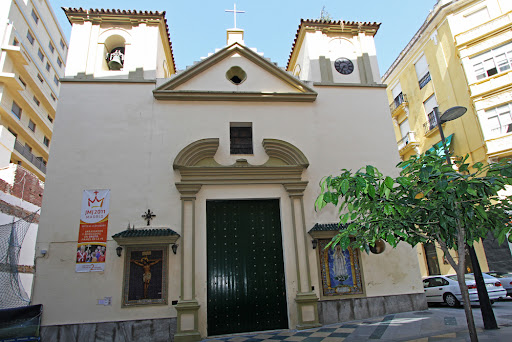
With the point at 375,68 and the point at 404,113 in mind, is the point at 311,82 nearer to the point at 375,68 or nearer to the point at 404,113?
the point at 375,68

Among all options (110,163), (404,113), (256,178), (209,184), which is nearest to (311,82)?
(256,178)

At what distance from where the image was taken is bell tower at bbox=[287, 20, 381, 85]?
1205cm

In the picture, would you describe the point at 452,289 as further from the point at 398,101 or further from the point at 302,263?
the point at 398,101

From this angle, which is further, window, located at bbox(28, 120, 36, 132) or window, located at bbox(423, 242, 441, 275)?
window, located at bbox(28, 120, 36, 132)

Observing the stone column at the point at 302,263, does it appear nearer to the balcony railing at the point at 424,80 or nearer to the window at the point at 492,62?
the window at the point at 492,62

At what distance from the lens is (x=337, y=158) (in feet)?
35.2

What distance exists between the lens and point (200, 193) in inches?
382

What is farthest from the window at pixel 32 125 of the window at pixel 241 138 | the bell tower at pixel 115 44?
the window at pixel 241 138

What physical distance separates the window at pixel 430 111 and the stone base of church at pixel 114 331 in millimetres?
19133

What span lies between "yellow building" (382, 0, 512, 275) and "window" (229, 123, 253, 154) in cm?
1314

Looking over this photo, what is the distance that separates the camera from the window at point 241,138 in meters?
10.6

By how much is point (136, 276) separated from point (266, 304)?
3.45 meters

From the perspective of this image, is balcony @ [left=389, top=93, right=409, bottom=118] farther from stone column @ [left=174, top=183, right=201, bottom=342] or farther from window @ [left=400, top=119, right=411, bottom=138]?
stone column @ [left=174, top=183, right=201, bottom=342]

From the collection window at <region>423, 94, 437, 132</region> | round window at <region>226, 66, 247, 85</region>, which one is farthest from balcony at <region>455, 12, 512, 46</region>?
round window at <region>226, 66, 247, 85</region>
